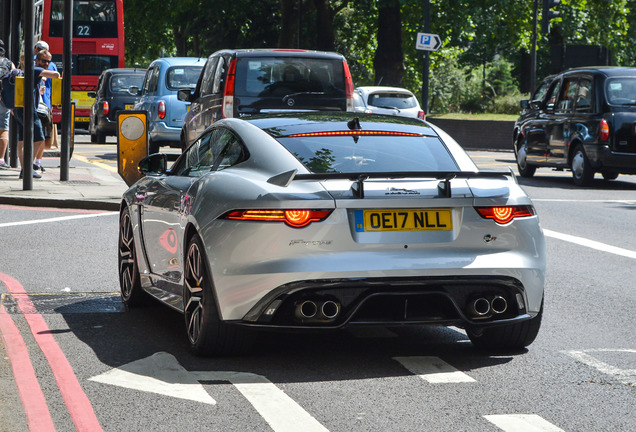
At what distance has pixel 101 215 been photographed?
13.4 m

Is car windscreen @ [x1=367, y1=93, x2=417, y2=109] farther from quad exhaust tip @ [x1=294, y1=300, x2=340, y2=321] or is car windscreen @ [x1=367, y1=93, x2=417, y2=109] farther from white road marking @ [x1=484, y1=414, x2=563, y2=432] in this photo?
white road marking @ [x1=484, y1=414, x2=563, y2=432]

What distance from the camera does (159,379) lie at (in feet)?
18.4

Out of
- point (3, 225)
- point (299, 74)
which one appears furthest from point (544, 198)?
point (3, 225)

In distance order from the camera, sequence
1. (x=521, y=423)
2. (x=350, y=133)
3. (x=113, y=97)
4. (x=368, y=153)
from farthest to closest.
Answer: (x=113, y=97)
(x=350, y=133)
(x=368, y=153)
(x=521, y=423)

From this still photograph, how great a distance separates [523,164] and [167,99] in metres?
6.55

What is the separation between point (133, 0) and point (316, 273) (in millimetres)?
46544

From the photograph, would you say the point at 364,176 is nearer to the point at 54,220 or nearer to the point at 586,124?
the point at 54,220

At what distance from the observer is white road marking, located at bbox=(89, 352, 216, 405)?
5328 millimetres

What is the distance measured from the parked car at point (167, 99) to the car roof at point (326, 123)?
49.2 ft

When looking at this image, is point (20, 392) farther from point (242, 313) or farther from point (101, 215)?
point (101, 215)

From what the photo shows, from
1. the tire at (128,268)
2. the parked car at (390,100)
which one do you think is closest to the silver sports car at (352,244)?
the tire at (128,268)

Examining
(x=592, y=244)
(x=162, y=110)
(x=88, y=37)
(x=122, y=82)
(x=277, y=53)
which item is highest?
(x=88, y=37)

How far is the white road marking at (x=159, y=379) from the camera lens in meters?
5.33

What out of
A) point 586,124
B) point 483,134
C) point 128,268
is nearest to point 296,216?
point 128,268
